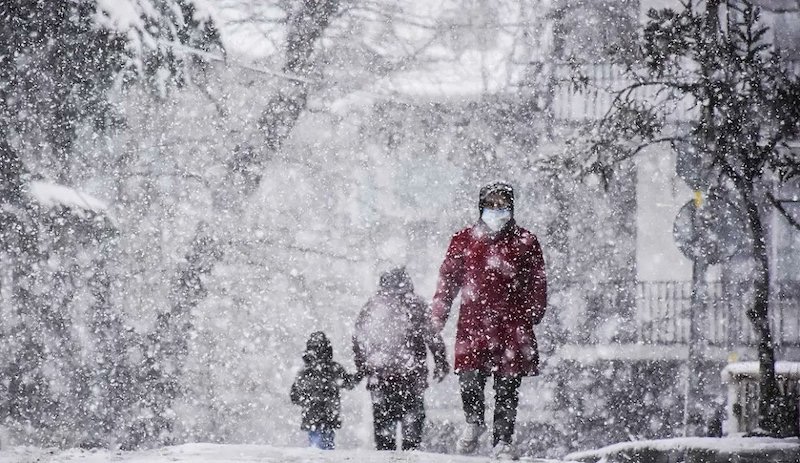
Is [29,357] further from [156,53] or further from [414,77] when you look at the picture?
[414,77]

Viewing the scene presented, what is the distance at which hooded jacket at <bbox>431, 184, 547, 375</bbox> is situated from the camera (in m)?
5.21

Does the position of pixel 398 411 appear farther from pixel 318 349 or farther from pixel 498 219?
pixel 498 219

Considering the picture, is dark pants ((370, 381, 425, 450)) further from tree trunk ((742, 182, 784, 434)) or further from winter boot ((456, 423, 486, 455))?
tree trunk ((742, 182, 784, 434))

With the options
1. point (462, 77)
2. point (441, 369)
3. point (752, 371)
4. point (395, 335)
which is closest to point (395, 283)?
point (395, 335)

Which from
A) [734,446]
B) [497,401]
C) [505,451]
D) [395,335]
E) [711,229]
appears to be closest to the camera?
[505,451]

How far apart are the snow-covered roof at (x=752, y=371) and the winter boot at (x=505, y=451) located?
9.76 ft

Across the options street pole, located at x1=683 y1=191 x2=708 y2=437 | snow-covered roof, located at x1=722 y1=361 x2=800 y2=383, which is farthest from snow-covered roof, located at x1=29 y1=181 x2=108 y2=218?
street pole, located at x1=683 y1=191 x2=708 y2=437

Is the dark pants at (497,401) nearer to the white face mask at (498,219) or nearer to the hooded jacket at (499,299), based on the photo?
the hooded jacket at (499,299)

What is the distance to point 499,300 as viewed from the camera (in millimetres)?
5277

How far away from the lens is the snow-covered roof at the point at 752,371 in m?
6.95

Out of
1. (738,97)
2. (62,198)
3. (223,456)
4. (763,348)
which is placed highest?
(738,97)

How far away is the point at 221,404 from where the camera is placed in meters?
16.3

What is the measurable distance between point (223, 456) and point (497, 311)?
71.0 inches

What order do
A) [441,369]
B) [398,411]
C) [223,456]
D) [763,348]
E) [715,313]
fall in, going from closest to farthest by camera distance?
[223,456] < [441,369] < [398,411] < [763,348] < [715,313]
